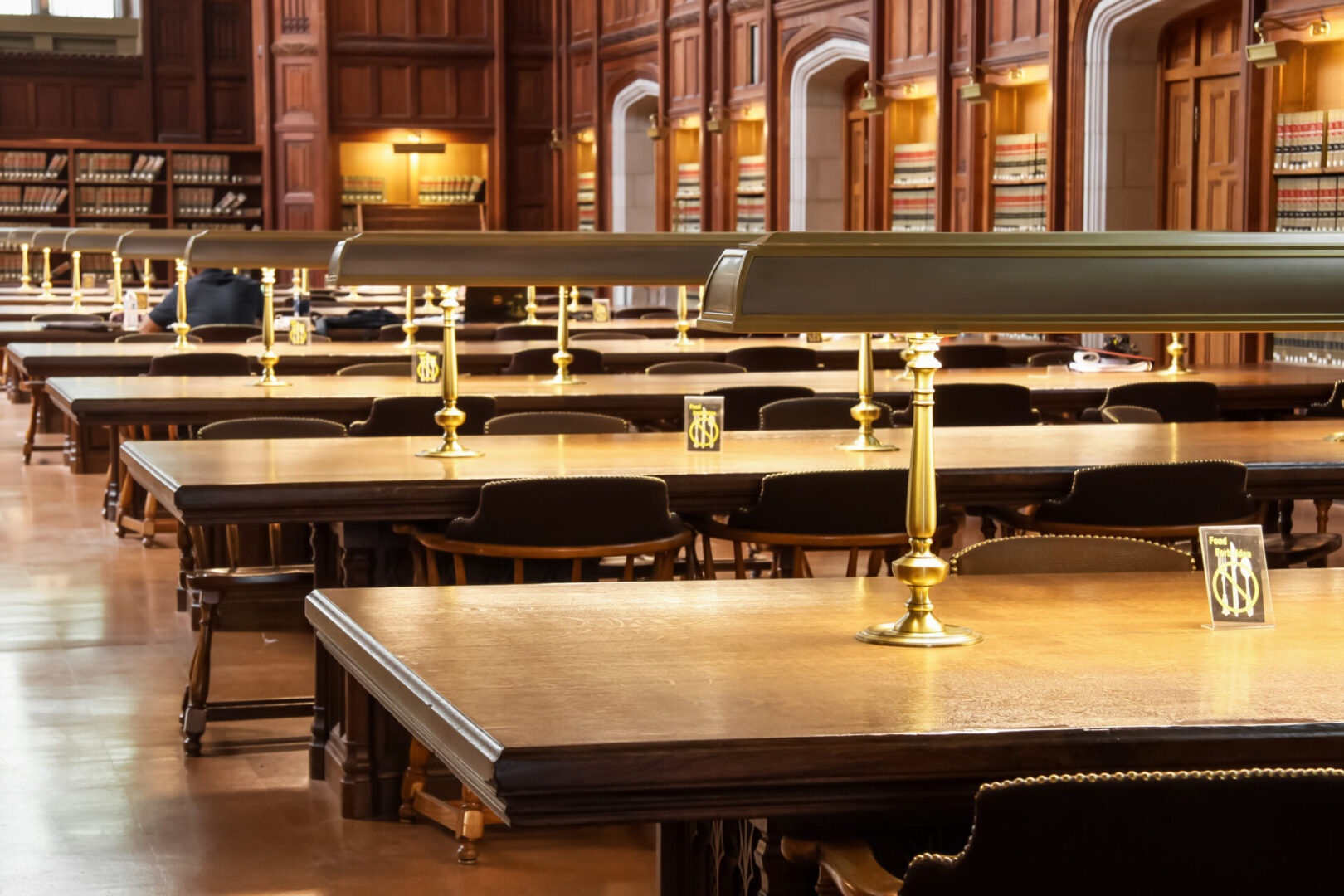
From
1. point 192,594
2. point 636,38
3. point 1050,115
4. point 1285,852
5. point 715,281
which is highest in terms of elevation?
point 636,38

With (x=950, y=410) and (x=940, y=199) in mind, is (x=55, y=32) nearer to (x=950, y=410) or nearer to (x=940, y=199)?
(x=940, y=199)

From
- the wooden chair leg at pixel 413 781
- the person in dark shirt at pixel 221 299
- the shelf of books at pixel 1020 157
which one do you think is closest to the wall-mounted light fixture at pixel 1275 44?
the shelf of books at pixel 1020 157

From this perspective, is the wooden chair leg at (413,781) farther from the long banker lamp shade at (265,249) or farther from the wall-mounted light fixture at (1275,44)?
the wall-mounted light fixture at (1275,44)

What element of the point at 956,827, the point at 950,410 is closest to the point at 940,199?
the point at 950,410

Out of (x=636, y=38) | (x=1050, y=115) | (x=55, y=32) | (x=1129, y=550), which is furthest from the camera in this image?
(x=55, y=32)

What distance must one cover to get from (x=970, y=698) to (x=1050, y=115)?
31.6 ft

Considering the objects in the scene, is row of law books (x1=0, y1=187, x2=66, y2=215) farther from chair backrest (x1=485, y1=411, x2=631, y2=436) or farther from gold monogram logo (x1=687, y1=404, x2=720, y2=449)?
gold monogram logo (x1=687, y1=404, x2=720, y2=449)

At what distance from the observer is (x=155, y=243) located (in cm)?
701

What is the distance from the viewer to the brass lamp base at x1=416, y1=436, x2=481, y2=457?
4.23 m

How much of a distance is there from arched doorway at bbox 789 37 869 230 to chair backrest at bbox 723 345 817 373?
20.4ft

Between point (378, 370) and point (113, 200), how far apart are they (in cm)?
1328

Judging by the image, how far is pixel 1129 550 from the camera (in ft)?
9.74

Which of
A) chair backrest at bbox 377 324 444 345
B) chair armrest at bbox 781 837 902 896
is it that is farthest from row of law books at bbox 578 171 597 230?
chair armrest at bbox 781 837 902 896

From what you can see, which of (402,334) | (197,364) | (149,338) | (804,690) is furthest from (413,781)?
(402,334)
